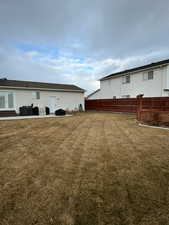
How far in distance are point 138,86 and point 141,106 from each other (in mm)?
9005

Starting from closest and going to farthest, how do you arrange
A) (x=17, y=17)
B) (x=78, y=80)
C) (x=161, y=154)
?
(x=161, y=154) < (x=17, y=17) < (x=78, y=80)

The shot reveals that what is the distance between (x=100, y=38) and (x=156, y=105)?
28.4ft

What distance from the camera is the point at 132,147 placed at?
403 cm

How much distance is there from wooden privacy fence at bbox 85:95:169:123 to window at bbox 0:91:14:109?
1090cm

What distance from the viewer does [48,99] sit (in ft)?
52.5

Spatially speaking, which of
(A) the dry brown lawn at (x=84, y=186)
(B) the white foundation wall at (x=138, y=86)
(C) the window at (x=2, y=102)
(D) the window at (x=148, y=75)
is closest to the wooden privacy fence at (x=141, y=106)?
(B) the white foundation wall at (x=138, y=86)

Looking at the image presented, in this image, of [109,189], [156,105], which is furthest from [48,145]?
[156,105]

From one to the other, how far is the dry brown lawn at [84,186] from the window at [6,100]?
37.4ft

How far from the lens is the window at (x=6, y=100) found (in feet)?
43.6

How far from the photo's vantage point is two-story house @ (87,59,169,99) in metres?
14.2

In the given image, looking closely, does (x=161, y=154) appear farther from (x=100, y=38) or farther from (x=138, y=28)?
(x=100, y=38)

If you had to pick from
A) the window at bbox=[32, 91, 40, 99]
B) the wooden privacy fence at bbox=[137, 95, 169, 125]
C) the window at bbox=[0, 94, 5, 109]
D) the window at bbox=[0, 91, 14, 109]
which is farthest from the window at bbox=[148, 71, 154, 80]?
the window at bbox=[0, 94, 5, 109]

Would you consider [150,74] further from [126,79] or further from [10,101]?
[10,101]

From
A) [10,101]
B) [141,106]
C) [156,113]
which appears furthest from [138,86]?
[10,101]
